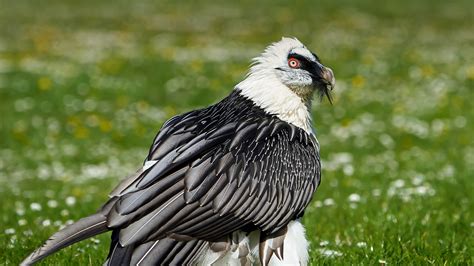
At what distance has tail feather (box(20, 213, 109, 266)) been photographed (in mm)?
4699

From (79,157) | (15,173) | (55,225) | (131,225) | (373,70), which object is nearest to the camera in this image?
(131,225)

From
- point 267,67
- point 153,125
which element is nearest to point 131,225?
point 267,67

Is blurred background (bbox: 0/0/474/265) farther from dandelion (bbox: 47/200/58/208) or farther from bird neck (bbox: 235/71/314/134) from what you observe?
bird neck (bbox: 235/71/314/134)

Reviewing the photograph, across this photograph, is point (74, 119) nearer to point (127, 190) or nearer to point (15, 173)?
point (15, 173)

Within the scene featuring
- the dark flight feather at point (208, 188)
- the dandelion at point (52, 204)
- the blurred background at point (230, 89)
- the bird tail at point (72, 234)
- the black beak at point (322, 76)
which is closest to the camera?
the bird tail at point (72, 234)

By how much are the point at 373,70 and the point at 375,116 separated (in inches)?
169

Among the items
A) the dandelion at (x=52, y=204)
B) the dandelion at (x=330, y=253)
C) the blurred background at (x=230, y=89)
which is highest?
the dandelion at (x=330, y=253)

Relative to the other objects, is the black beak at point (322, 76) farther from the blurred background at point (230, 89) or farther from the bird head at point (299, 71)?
the blurred background at point (230, 89)

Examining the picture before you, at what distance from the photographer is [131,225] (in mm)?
4898

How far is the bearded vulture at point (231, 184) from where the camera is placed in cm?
491

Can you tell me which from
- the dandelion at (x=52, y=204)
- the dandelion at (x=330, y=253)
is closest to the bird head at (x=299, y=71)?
the dandelion at (x=330, y=253)

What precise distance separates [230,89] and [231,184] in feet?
46.4

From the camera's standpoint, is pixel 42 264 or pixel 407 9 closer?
pixel 42 264

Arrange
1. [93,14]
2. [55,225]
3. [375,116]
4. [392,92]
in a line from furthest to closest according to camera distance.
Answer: [93,14] < [392,92] < [375,116] < [55,225]
